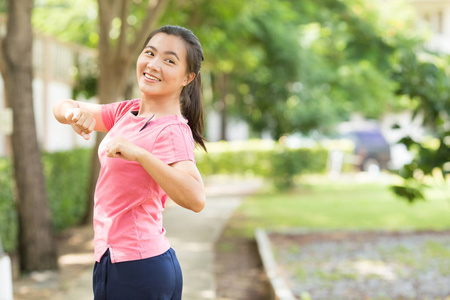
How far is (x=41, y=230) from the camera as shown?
23.6 feet

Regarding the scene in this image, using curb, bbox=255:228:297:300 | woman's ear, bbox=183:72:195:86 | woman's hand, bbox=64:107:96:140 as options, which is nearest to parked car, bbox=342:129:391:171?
curb, bbox=255:228:297:300

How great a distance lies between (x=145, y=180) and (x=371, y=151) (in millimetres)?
22217

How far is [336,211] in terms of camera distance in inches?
534

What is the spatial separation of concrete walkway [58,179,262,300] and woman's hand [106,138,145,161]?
15.4 ft

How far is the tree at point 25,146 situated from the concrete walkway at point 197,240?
2.06 ft

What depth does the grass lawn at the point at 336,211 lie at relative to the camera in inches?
463

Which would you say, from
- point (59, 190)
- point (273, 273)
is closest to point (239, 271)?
point (273, 273)

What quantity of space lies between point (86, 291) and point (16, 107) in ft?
7.14

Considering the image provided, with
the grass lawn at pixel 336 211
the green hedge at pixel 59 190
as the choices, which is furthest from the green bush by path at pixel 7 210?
the grass lawn at pixel 336 211

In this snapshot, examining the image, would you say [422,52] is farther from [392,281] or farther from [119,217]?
[119,217]

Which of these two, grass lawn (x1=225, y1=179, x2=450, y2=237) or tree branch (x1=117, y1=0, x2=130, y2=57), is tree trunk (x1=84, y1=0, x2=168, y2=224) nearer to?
tree branch (x1=117, y1=0, x2=130, y2=57)

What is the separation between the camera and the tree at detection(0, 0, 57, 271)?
6.90 meters

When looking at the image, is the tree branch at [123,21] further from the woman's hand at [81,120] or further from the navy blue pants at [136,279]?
the navy blue pants at [136,279]

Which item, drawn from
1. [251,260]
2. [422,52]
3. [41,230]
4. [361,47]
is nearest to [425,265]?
[251,260]
